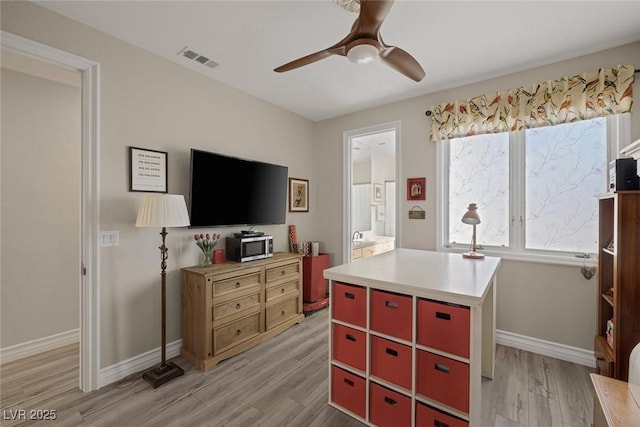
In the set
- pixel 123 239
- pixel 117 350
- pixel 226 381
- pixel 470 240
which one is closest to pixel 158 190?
pixel 123 239

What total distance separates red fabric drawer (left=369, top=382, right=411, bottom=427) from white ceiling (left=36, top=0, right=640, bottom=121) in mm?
2501

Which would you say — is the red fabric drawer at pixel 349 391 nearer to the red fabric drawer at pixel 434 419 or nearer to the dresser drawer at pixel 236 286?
the red fabric drawer at pixel 434 419

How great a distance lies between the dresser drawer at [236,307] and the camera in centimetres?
241

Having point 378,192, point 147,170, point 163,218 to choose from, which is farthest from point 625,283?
point 378,192

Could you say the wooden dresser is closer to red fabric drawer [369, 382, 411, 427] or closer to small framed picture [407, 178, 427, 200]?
red fabric drawer [369, 382, 411, 427]

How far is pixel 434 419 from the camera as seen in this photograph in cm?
145

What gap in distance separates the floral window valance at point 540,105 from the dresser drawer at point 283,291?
93.9 inches

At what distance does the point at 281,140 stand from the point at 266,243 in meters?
1.51

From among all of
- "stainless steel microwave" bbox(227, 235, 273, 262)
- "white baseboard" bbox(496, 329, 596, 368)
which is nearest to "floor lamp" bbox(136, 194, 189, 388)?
"stainless steel microwave" bbox(227, 235, 273, 262)

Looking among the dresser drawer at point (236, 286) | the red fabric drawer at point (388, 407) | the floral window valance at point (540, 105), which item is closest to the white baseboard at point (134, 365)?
the dresser drawer at point (236, 286)

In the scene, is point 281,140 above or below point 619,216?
above

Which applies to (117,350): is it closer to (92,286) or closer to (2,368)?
(92,286)

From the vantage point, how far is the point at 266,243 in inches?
120

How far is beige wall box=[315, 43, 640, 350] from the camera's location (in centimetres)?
241
